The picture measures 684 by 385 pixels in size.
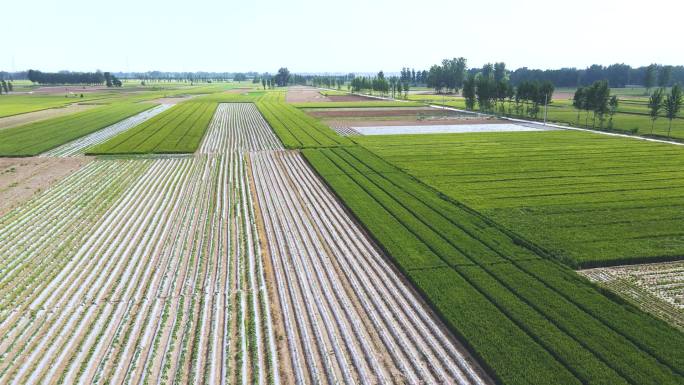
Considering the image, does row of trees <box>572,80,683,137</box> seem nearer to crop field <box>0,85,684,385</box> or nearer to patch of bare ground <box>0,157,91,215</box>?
crop field <box>0,85,684,385</box>

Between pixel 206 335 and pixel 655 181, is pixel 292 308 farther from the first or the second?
pixel 655 181

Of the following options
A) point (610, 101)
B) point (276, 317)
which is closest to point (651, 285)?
point (276, 317)

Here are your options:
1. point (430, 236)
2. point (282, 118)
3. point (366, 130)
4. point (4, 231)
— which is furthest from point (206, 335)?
point (282, 118)

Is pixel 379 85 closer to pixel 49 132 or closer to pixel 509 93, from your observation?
pixel 509 93

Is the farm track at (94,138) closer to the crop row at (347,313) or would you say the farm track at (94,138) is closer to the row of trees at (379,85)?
the crop row at (347,313)

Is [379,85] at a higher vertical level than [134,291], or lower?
higher

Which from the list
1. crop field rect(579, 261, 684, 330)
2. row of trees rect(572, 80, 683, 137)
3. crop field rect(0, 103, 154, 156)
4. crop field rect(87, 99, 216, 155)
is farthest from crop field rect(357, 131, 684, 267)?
crop field rect(0, 103, 154, 156)
